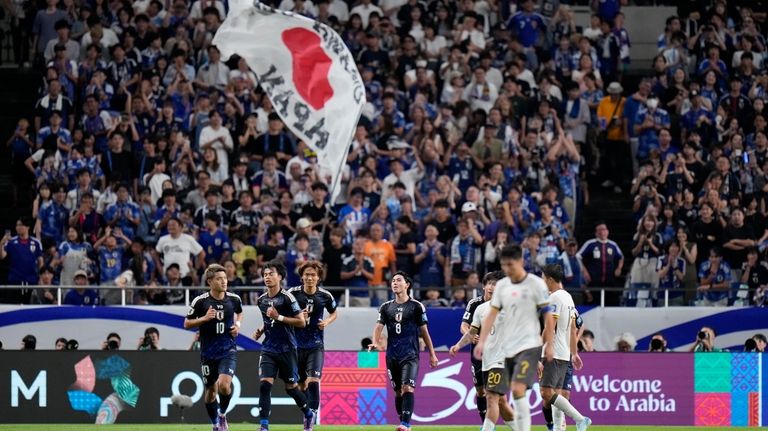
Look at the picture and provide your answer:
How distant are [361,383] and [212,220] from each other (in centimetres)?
442

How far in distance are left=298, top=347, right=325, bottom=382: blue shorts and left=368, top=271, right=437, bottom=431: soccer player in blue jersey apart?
818 mm

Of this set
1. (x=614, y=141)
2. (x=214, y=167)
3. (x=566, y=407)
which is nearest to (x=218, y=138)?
(x=214, y=167)

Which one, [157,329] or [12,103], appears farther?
[12,103]

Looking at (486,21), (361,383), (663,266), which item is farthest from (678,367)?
(486,21)

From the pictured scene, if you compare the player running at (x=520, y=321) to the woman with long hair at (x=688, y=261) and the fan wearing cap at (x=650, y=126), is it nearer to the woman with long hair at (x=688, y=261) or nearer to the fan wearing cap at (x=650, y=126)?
the woman with long hair at (x=688, y=261)

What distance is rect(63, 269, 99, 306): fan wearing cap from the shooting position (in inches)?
1032

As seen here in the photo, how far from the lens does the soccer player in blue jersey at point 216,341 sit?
67.6 feet

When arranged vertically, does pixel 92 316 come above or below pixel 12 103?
below

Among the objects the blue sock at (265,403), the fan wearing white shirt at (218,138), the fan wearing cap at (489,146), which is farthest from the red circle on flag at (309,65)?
the blue sock at (265,403)

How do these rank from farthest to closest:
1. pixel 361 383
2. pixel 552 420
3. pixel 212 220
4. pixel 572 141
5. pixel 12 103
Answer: pixel 12 103
pixel 572 141
pixel 212 220
pixel 361 383
pixel 552 420

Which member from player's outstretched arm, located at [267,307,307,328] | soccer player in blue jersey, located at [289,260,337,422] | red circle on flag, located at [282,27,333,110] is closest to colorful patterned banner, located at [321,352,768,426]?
soccer player in blue jersey, located at [289,260,337,422]

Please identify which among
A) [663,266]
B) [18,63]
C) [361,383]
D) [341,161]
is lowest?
[361,383]

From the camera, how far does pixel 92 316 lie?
26.1 metres

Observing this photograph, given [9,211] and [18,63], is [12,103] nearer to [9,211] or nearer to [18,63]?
[18,63]
